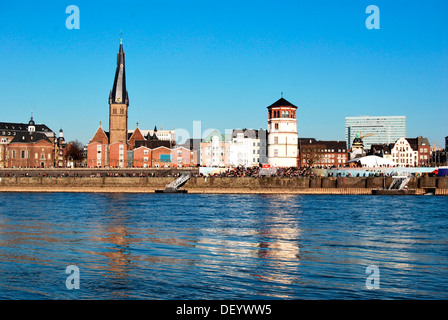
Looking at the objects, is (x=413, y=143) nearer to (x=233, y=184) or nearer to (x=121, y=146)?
(x=121, y=146)

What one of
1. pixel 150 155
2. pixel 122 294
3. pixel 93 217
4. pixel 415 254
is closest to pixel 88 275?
pixel 122 294

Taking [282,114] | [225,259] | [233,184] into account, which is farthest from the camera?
[282,114]

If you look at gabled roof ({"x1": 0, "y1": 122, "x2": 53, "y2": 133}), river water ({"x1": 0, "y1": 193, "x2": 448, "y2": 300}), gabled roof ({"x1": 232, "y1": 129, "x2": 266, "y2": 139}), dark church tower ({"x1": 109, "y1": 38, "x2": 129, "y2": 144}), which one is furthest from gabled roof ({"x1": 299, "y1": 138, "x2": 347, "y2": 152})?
river water ({"x1": 0, "y1": 193, "x2": 448, "y2": 300})

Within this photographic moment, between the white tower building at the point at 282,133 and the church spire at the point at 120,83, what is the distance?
54.1 m

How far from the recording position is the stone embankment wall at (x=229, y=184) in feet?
275

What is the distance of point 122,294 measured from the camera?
51.2 ft

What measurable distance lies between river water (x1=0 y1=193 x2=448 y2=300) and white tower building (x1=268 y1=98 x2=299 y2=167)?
6694 centimetres

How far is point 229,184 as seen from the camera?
288 ft

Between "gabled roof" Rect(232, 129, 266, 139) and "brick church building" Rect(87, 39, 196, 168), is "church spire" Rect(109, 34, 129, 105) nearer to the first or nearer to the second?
"brick church building" Rect(87, 39, 196, 168)

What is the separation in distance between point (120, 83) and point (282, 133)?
58159 millimetres

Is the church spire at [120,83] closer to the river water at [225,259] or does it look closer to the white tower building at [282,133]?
the white tower building at [282,133]

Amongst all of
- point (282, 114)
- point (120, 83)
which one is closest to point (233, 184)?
point (282, 114)
